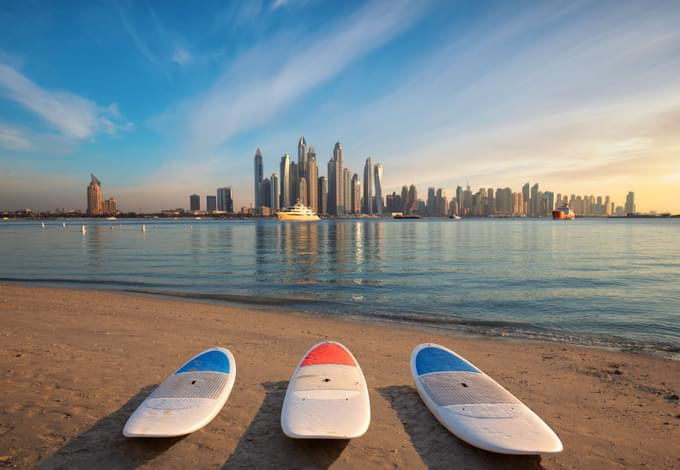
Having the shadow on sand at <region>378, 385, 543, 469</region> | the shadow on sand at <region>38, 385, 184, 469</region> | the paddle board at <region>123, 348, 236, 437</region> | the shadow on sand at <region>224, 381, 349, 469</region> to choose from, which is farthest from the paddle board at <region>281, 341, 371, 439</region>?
the shadow on sand at <region>38, 385, 184, 469</region>

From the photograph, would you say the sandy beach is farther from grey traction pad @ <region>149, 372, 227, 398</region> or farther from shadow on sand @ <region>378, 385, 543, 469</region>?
grey traction pad @ <region>149, 372, 227, 398</region>

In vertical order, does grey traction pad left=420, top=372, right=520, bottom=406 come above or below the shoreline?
above

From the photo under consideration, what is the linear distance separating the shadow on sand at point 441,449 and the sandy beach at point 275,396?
2 cm

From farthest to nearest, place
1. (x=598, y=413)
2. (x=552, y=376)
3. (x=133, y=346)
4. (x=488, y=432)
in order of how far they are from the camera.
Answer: (x=133, y=346) → (x=552, y=376) → (x=598, y=413) → (x=488, y=432)

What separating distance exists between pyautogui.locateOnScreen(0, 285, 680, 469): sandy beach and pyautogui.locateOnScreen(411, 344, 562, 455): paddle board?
0.20 meters

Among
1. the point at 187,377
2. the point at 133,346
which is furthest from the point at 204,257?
the point at 187,377

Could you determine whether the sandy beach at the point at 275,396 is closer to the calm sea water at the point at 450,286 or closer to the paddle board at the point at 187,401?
the paddle board at the point at 187,401

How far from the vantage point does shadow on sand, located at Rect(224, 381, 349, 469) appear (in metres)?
3.68

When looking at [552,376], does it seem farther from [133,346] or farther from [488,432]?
[133,346]

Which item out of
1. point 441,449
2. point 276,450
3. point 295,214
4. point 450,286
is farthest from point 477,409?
point 295,214

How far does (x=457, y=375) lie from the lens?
5.41 meters

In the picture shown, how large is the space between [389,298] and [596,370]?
757cm

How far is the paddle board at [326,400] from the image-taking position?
12.8ft

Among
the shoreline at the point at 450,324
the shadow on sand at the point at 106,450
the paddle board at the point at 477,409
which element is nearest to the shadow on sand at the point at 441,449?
the paddle board at the point at 477,409
